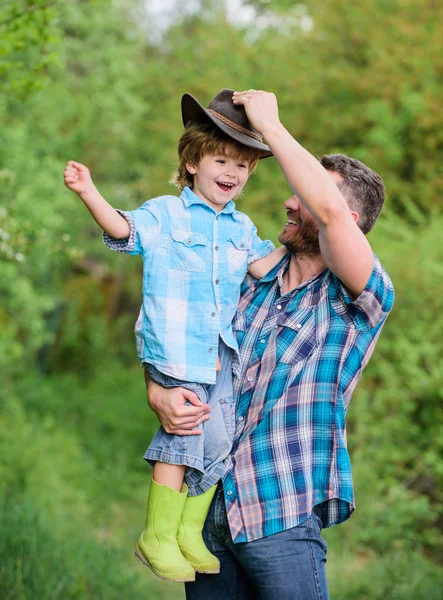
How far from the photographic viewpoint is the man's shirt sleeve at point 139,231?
2.47 m

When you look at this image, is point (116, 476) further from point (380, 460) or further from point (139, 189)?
point (139, 189)

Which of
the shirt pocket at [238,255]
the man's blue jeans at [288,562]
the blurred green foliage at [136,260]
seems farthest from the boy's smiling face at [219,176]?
the man's blue jeans at [288,562]

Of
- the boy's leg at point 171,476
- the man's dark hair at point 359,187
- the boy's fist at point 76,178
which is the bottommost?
the boy's leg at point 171,476

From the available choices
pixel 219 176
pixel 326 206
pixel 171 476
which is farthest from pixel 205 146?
pixel 171 476

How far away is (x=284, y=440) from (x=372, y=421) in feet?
18.7

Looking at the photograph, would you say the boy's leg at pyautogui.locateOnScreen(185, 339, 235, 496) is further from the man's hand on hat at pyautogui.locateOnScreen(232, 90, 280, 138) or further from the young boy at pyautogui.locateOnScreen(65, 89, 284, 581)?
the man's hand on hat at pyautogui.locateOnScreen(232, 90, 280, 138)

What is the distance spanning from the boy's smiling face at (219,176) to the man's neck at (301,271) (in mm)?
299

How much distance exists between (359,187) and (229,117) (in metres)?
0.47

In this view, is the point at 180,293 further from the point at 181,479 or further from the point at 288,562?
the point at 288,562

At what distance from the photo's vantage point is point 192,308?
2572 millimetres

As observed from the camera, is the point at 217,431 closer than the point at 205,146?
Yes

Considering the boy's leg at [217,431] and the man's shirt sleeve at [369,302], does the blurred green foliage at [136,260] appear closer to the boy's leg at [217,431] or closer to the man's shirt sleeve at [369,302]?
the boy's leg at [217,431]

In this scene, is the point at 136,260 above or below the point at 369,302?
below

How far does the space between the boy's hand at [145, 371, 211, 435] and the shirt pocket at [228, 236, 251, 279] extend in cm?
42
